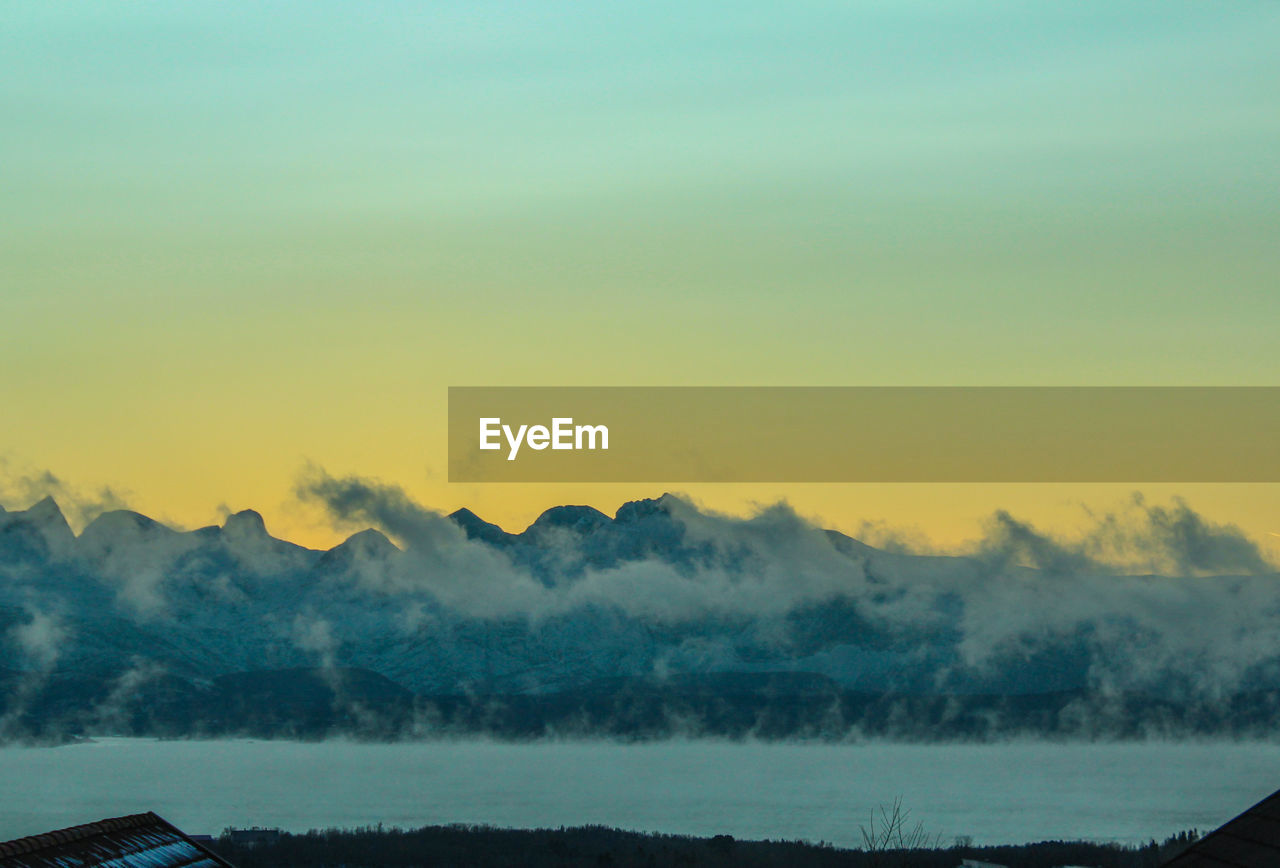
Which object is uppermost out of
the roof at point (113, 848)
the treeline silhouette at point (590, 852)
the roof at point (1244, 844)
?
the roof at point (1244, 844)

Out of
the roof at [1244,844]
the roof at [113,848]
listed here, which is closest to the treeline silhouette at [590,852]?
the roof at [113,848]

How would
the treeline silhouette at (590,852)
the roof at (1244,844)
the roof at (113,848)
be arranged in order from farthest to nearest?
the treeline silhouette at (590,852) < the roof at (113,848) < the roof at (1244,844)

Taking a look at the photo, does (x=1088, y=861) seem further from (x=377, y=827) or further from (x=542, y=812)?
(x=542, y=812)

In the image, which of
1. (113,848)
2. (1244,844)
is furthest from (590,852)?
(1244,844)

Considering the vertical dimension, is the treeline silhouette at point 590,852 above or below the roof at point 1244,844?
below

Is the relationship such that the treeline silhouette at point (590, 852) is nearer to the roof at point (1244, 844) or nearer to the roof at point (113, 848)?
the roof at point (113, 848)

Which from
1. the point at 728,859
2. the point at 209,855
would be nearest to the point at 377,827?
the point at 728,859

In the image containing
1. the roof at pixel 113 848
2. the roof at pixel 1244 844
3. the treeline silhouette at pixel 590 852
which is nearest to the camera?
the roof at pixel 1244 844
